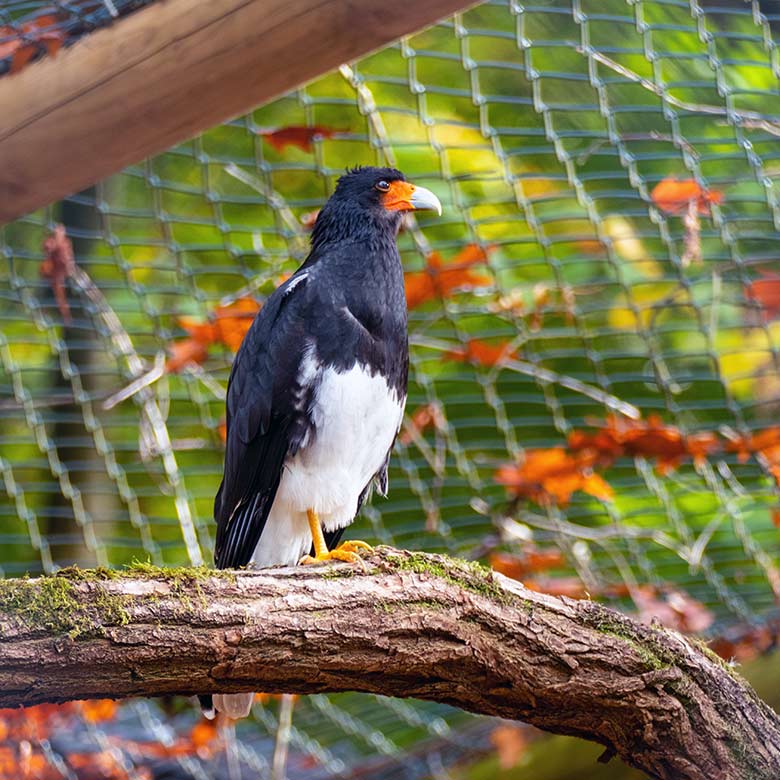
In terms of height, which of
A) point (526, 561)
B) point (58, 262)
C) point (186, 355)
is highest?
point (58, 262)

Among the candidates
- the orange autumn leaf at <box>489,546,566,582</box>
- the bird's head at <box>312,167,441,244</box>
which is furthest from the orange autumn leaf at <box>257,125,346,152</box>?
the orange autumn leaf at <box>489,546,566,582</box>

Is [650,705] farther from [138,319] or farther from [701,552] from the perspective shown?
[138,319]

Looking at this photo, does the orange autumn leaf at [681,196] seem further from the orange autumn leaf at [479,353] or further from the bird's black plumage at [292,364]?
the bird's black plumage at [292,364]

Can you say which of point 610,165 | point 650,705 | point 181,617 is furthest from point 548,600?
point 610,165

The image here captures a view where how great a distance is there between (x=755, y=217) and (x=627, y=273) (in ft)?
1.81

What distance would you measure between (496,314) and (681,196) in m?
0.76

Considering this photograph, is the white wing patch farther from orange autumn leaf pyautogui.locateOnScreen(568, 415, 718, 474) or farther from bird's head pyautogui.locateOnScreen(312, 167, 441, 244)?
orange autumn leaf pyautogui.locateOnScreen(568, 415, 718, 474)

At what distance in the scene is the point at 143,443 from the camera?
439cm

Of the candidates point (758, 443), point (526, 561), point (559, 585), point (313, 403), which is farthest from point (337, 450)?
point (559, 585)

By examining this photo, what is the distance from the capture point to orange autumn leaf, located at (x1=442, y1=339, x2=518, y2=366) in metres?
4.27

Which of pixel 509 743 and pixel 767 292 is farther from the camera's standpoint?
pixel 509 743

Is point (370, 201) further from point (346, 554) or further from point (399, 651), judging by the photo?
point (399, 651)

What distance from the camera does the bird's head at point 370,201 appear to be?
3494 millimetres

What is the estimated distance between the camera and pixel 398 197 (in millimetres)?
3553
